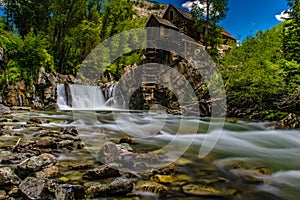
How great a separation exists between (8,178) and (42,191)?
691 mm

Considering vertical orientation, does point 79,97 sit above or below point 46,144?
above

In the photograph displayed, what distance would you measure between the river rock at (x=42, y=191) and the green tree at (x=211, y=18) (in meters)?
20.8

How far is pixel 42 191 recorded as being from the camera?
1922 millimetres

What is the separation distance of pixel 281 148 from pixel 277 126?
3.11 metres

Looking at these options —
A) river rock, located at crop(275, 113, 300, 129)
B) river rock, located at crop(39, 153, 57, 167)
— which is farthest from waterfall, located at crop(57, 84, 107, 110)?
river rock, located at crop(275, 113, 300, 129)

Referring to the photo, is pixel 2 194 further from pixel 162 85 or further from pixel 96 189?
pixel 162 85

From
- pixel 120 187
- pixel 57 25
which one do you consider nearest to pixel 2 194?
pixel 120 187

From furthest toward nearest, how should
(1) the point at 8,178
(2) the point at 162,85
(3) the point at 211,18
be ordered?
(3) the point at 211,18, (2) the point at 162,85, (1) the point at 8,178

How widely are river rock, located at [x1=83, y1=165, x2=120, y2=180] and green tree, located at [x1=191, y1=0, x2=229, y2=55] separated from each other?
2003 centimetres

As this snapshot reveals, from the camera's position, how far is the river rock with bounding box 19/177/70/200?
75.1 inches

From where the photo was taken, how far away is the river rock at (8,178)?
7.44 ft

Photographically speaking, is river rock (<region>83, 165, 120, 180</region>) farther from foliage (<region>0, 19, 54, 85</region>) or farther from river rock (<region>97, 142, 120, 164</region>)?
foliage (<region>0, 19, 54, 85</region>)

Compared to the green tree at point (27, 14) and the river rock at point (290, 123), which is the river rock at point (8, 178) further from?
the green tree at point (27, 14)

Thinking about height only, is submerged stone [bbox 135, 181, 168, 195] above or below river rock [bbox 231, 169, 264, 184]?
above
